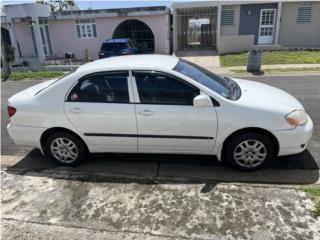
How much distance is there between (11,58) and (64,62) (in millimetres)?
5049

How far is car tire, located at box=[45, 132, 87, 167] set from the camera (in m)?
4.27

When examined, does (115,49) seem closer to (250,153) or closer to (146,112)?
(146,112)

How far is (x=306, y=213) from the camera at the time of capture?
3.14m

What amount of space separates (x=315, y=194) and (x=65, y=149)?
11.3 feet

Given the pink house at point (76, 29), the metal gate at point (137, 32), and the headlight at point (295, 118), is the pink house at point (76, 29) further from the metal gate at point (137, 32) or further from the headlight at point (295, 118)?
the headlight at point (295, 118)

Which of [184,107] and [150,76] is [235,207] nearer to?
[184,107]

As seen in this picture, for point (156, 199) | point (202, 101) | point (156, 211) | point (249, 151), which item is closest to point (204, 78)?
point (202, 101)

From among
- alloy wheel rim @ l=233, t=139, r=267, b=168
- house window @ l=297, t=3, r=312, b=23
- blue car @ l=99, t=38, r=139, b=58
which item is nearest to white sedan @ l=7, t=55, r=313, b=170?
alloy wheel rim @ l=233, t=139, r=267, b=168

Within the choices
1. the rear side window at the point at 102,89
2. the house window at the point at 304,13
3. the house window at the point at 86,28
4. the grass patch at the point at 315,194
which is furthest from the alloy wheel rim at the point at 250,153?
the house window at the point at 86,28

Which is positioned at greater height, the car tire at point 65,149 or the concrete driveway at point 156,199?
the car tire at point 65,149

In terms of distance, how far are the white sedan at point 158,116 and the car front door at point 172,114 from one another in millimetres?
13

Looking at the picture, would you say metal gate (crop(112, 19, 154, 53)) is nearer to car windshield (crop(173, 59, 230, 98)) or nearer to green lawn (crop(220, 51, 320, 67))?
green lawn (crop(220, 51, 320, 67))

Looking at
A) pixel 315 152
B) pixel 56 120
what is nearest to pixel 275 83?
pixel 315 152

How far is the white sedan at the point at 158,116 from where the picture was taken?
374 centimetres
